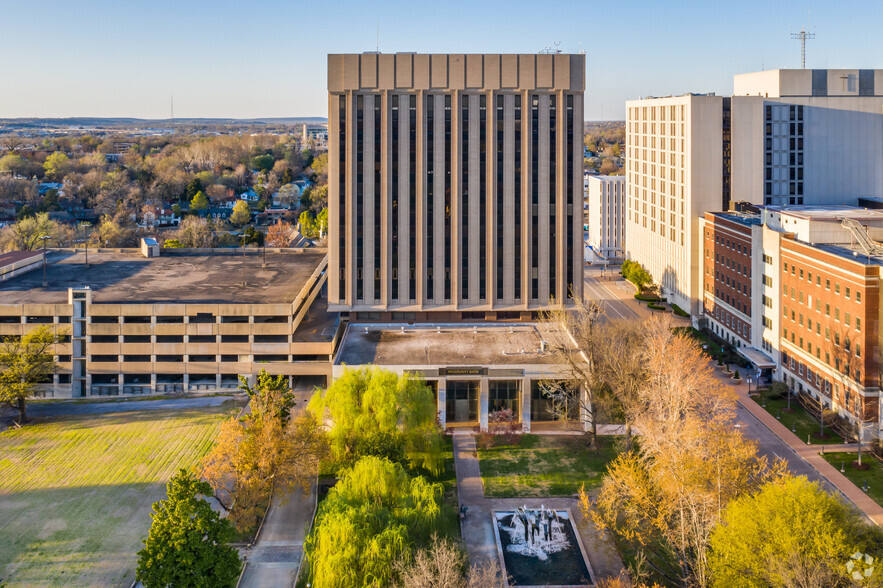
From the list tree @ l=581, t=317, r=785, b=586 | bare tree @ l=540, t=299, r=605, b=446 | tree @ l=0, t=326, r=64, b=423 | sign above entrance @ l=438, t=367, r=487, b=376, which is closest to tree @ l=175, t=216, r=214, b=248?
tree @ l=0, t=326, r=64, b=423

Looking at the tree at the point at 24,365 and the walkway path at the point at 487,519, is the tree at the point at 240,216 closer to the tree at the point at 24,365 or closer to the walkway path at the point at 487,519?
the tree at the point at 24,365

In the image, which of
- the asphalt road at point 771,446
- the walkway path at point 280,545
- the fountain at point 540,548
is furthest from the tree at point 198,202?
the fountain at point 540,548

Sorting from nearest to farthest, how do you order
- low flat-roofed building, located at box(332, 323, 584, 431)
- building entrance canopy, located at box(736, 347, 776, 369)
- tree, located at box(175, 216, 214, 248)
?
low flat-roofed building, located at box(332, 323, 584, 431) < building entrance canopy, located at box(736, 347, 776, 369) < tree, located at box(175, 216, 214, 248)

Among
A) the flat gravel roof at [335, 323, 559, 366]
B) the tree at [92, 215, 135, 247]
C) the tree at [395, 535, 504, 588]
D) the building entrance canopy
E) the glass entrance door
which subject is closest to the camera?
the tree at [395, 535, 504, 588]

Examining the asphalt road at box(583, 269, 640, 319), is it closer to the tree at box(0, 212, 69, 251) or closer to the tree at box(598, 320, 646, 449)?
the tree at box(598, 320, 646, 449)

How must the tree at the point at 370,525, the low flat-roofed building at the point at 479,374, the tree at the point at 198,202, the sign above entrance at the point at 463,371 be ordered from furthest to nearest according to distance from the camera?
1. the tree at the point at 198,202
2. the low flat-roofed building at the point at 479,374
3. the sign above entrance at the point at 463,371
4. the tree at the point at 370,525

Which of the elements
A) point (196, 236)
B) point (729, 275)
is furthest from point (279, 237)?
point (729, 275)
